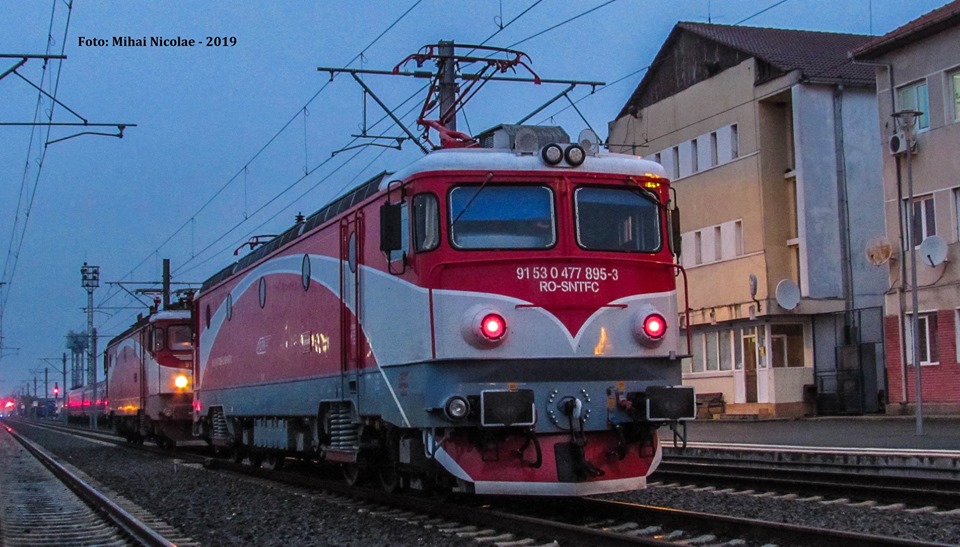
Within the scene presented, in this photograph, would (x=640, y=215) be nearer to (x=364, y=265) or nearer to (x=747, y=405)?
(x=364, y=265)

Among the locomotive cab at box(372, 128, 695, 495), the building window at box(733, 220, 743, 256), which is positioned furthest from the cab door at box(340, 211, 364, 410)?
the building window at box(733, 220, 743, 256)

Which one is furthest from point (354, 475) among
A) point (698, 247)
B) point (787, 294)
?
→ point (698, 247)

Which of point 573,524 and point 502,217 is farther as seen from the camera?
point 502,217

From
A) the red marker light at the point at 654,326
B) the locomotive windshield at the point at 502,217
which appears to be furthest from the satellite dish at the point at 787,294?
the locomotive windshield at the point at 502,217

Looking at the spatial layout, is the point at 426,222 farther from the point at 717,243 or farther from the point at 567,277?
the point at 717,243

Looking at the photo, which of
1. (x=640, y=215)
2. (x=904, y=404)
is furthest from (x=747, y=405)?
(x=640, y=215)

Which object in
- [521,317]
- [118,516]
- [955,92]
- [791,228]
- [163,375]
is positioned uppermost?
[955,92]

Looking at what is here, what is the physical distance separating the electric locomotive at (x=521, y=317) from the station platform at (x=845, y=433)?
6113mm

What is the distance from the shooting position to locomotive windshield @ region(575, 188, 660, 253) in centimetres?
1165

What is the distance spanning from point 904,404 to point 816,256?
22.4ft

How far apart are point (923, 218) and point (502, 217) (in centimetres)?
2242

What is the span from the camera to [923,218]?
30.6 metres

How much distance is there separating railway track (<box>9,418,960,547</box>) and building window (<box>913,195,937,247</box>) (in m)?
21.0

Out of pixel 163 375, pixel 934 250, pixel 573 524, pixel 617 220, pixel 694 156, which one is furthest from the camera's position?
pixel 694 156
